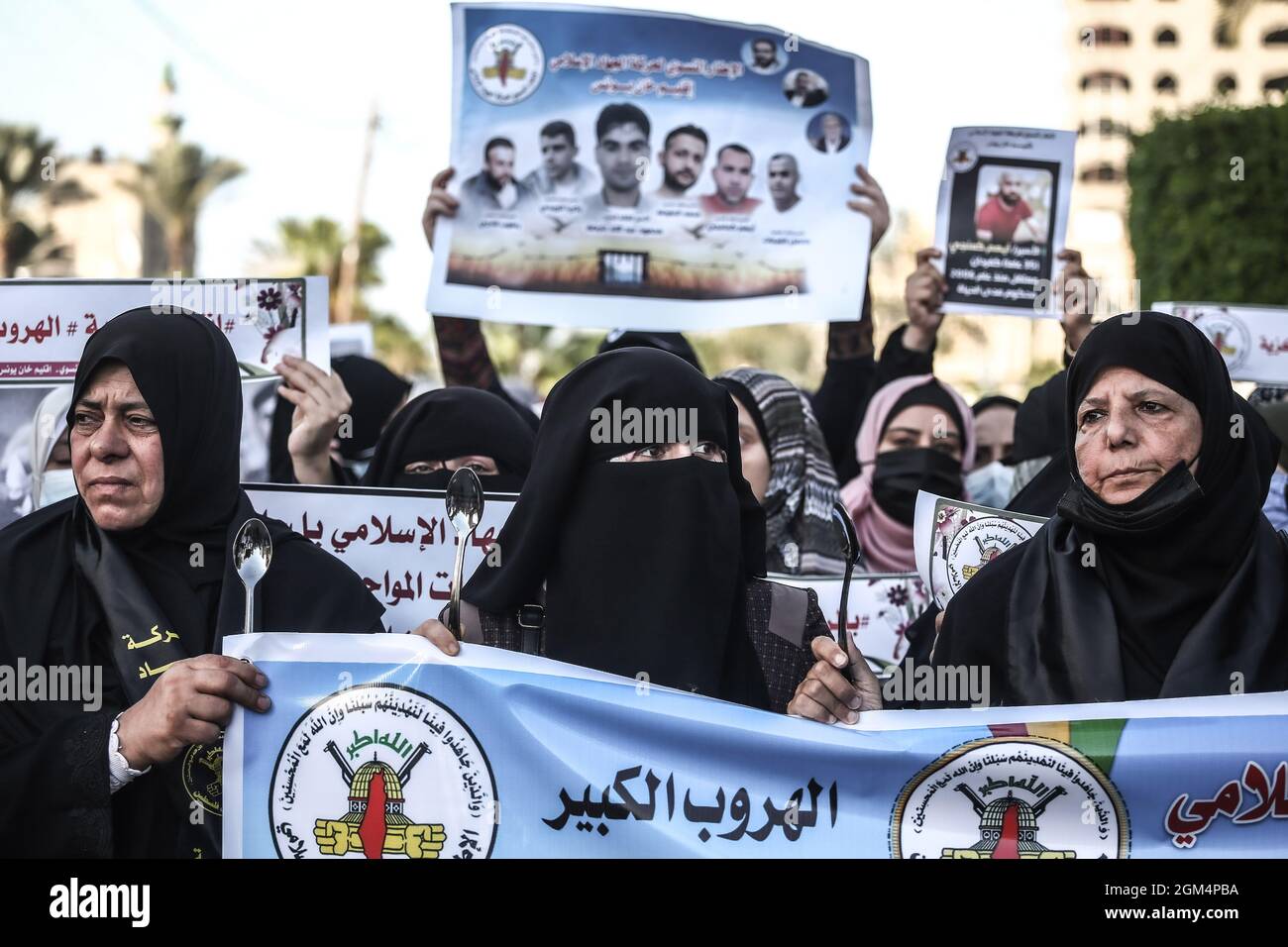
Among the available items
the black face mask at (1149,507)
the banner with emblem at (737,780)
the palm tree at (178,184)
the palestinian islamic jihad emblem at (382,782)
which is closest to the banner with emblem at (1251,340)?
the black face mask at (1149,507)

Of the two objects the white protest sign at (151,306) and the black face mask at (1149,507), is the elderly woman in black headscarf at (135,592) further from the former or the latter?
the black face mask at (1149,507)

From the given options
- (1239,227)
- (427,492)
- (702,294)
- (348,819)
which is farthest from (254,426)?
(1239,227)

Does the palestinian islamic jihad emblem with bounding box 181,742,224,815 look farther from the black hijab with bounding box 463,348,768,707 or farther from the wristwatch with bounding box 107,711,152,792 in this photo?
the black hijab with bounding box 463,348,768,707

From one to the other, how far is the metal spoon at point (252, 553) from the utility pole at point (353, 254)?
29.7 meters

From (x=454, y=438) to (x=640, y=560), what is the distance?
1.40 m

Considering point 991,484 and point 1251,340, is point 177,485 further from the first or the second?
point 1251,340

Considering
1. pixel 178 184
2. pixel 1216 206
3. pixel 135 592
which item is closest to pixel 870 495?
pixel 135 592

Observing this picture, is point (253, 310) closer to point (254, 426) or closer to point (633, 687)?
point (254, 426)

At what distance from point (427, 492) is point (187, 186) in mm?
30558

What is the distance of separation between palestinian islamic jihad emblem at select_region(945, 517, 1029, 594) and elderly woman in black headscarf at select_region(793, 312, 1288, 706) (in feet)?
1.44

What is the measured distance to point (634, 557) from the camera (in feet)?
9.23

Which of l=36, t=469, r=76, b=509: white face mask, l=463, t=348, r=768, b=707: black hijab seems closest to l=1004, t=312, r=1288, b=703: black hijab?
l=463, t=348, r=768, b=707: black hijab

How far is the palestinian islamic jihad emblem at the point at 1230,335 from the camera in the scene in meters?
5.63
